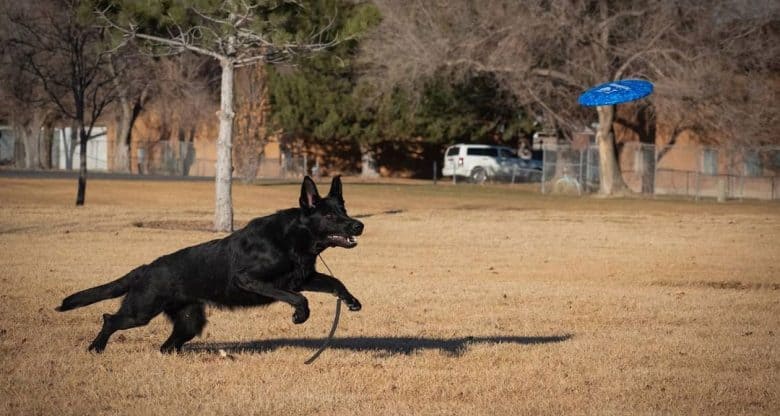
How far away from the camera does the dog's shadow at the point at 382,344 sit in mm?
10539

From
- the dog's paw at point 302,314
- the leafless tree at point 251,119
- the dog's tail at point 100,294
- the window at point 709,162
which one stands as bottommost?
the dog's paw at point 302,314

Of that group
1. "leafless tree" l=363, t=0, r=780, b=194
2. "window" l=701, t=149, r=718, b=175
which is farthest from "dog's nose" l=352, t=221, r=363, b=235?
"window" l=701, t=149, r=718, b=175

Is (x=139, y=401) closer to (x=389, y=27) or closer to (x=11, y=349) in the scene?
(x=11, y=349)

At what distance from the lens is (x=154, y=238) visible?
24047 millimetres

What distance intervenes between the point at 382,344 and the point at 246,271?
2.18m

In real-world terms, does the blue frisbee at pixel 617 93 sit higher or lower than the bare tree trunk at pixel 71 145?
higher

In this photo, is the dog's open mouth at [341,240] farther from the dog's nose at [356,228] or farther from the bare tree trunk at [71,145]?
the bare tree trunk at [71,145]

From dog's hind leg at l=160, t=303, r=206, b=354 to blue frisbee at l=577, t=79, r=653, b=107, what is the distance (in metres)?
27.0

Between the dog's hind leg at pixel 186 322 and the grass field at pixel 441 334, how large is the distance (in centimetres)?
25

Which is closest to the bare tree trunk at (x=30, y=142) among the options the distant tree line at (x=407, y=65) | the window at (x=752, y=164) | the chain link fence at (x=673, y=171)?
the distant tree line at (x=407, y=65)

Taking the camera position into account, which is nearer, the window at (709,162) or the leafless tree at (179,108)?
the window at (709,162)

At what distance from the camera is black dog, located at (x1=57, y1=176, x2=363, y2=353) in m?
9.40

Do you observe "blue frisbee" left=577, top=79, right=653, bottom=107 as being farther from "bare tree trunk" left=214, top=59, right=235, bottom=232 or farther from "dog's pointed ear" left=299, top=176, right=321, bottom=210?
"dog's pointed ear" left=299, top=176, right=321, bottom=210

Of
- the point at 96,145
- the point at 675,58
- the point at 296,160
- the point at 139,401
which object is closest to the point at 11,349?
the point at 139,401
